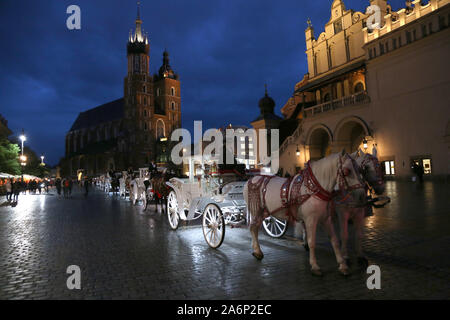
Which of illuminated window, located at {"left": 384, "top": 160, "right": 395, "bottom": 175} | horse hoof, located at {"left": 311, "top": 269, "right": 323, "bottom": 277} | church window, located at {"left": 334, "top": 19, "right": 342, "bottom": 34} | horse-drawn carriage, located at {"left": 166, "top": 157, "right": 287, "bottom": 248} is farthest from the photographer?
church window, located at {"left": 334, "top": 19, "right": 342, "bottom": 34}

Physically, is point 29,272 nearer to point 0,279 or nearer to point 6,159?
point 0,279

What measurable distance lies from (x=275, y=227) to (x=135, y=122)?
86619mm

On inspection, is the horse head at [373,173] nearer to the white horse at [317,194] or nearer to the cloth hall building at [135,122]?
the white horse at [317,194]

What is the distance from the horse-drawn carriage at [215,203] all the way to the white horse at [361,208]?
6.31 feet

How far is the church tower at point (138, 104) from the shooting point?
8750 centimetres

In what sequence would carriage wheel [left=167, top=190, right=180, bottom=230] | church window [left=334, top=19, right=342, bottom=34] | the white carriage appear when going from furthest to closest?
church window [left=334, top=19, right=342, bottom=34] → the white carriage → carriage wheel [left=167, top=190, right=180, bottom=230]

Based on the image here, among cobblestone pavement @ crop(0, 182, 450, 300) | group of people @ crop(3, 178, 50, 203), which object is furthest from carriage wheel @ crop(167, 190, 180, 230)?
group of people @ crop(3, 178, 50, 203)

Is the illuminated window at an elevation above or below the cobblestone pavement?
above

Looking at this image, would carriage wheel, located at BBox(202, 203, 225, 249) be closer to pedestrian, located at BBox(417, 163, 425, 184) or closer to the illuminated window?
pedestrian, located at BBox(417, 163, 425, 184)

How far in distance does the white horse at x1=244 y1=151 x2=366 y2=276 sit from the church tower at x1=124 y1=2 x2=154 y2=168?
83.7 metres

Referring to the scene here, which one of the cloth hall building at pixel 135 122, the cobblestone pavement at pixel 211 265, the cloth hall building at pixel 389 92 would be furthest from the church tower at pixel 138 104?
the cobblestone pavement at pixel 211 265

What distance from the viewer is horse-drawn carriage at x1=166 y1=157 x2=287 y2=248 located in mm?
6656

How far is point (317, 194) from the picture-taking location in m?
4.68

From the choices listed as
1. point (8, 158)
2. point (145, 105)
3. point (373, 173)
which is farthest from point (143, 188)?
point (145, 105)
